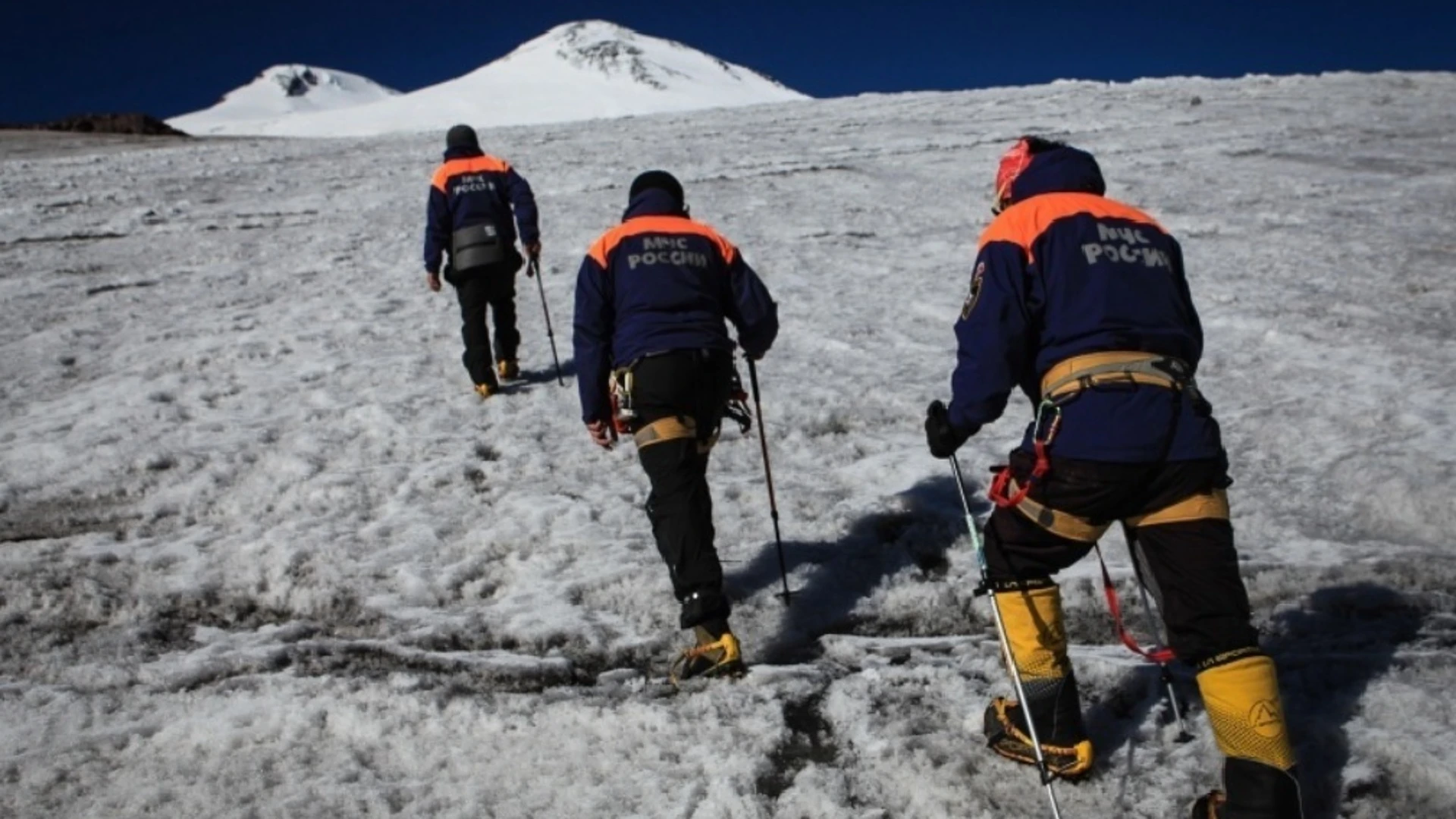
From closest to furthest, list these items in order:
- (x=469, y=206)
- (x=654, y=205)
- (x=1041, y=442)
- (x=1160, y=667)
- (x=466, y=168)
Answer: (x=1041, y=442) < (x=1160, y=667) < (x=654, y=205) < (x=469, y=206) < (x=466, y=168)

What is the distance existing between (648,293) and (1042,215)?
1.90 metres

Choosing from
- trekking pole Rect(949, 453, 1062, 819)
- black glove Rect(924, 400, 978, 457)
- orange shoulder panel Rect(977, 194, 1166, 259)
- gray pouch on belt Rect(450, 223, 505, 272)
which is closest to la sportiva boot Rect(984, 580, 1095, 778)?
trekking pole Rect(949, 453, 1062, 819)

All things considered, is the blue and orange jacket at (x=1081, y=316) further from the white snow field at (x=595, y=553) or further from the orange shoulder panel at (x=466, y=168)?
the orange shoulder panel at (x=466, y=168)

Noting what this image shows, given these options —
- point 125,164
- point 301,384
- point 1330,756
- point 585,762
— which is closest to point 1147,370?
point 1330,756

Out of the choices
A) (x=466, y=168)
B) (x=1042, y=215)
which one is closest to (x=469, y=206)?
(x=466, y=168)

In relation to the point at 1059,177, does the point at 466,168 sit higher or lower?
higher

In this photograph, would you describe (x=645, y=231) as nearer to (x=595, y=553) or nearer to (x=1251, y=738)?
(x=595, y=553)

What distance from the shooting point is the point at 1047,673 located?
3.37 meters

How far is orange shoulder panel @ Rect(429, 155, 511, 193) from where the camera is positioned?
27.4ft

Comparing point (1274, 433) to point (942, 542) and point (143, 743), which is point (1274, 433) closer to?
point (942, 542)

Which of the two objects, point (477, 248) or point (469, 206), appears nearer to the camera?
point (477, 248)

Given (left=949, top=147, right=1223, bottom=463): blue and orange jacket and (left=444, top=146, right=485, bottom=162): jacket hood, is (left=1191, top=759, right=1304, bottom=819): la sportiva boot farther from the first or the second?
(left=444, top=146, right=485, bottom=162): jacket hood

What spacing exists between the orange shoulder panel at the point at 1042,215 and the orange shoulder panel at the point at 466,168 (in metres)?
6.00

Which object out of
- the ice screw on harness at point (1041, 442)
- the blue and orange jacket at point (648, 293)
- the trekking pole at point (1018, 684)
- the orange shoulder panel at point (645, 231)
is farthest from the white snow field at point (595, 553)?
the orange shoulder panel at point (645, 231)
